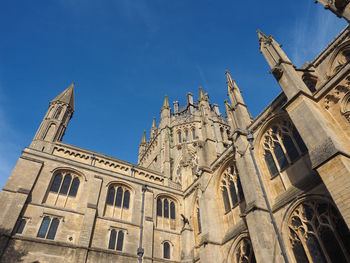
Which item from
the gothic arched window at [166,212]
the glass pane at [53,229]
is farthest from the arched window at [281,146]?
the glass pane at [53,229]

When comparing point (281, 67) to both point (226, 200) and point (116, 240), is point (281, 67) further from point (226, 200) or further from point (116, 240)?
point (116, 240)

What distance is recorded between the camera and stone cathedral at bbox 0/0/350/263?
10.7m

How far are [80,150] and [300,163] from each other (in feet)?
59.5

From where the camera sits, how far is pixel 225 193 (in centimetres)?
1800

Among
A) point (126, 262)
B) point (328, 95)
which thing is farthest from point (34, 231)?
point (328, 95)

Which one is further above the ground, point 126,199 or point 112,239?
point 126,199

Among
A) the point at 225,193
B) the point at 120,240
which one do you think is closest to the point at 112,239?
the point at 120,240

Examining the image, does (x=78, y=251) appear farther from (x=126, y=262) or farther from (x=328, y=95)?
(x=328, y=95)

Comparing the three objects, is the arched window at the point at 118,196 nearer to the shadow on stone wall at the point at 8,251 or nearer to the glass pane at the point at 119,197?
the glass pane at the point at 119,197

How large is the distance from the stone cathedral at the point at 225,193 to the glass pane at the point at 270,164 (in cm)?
6

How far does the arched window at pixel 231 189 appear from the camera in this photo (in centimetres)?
1656

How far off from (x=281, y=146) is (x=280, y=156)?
0.58 meters

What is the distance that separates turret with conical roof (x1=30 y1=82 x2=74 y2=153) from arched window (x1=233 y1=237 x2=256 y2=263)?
55.3 feet

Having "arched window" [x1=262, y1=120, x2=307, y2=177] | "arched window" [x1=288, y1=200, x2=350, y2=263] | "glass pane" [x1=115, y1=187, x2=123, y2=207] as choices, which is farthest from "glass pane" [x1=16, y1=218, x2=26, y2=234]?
"arched window" [x1=262, y1=120, x2=307, y2=177]
